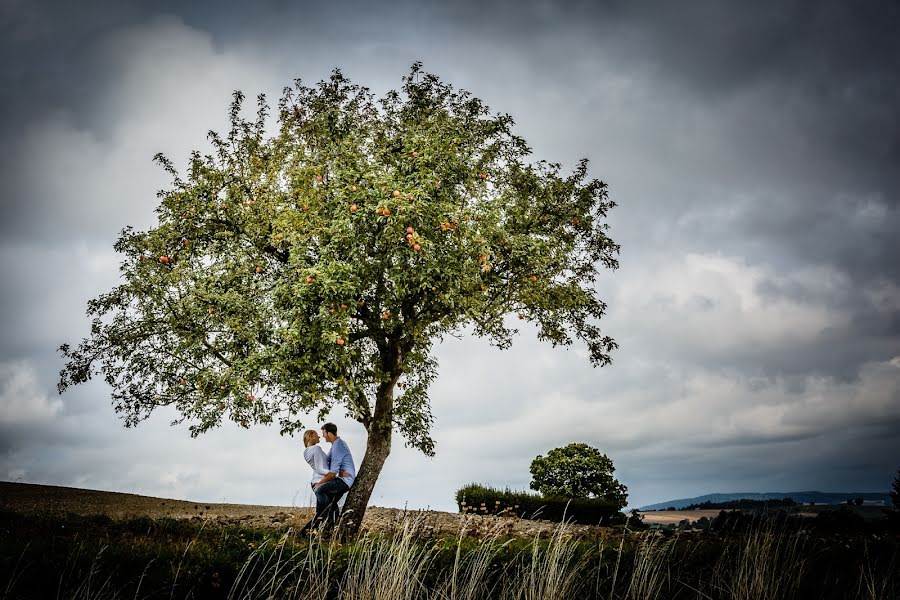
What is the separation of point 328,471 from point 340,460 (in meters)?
0.30

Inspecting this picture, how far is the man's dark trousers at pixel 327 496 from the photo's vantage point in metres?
10.9

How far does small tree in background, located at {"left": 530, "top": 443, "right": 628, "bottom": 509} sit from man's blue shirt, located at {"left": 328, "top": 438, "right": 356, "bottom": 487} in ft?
40.7

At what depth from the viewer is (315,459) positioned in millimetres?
11195

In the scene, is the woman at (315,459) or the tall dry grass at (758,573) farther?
the woman at (315,459)

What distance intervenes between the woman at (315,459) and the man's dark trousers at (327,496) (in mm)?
206

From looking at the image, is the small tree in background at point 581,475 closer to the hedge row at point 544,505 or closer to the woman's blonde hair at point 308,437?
the hedge row at point 544,505

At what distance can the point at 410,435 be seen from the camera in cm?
1477

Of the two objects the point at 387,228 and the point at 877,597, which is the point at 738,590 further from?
the point at 387,228

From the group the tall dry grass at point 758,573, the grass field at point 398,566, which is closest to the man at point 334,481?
the grass field at point 398,566

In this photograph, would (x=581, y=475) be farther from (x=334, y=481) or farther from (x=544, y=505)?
(x=334, y=481)

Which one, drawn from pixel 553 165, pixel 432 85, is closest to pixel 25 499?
pixel 432 85

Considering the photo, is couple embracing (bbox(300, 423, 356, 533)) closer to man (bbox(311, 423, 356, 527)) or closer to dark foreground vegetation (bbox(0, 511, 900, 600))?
man (bbox(311, 423, 356, 527))

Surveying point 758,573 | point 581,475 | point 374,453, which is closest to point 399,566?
point 758,573

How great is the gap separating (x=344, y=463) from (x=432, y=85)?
9613mm
